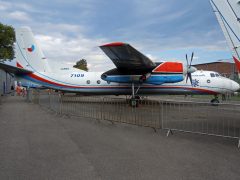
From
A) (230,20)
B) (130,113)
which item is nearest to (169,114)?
(130,113)

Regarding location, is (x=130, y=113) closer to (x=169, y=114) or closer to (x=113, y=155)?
(x=169, y=114)

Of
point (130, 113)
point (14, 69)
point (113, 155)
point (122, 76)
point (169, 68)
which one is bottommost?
point (113, 155)

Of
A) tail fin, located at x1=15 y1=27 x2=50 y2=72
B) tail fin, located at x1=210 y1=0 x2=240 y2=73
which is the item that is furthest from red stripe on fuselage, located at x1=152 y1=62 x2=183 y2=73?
tail fin, located at x1=210 y1=0 x2=240 y2=73

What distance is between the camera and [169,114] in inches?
345

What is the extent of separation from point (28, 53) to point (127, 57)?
11.1m

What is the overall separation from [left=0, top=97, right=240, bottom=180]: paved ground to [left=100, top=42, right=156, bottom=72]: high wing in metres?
7.62

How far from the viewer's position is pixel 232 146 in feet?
20.9

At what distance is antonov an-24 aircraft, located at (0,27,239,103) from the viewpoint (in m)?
17.6

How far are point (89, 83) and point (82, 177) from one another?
17.4m

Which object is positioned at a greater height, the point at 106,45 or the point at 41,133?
the point at 106,45

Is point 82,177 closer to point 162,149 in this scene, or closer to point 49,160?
point 49,160

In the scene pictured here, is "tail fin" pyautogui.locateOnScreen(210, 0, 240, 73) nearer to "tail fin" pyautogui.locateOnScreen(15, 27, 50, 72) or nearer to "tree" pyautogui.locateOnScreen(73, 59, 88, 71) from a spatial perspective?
"tail fin" pyautogui.locateOnScreen(15, 27, 50, 72)

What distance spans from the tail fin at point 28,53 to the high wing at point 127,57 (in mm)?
8143

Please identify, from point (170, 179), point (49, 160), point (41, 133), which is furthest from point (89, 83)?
point (170, 179)
